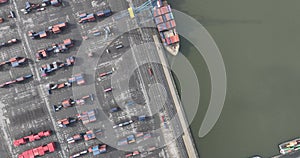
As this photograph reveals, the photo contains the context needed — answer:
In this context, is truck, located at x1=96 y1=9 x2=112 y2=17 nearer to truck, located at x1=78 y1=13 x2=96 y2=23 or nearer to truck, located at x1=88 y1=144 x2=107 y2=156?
truck, located at x1=78 y1=13 x2=96 y2=23

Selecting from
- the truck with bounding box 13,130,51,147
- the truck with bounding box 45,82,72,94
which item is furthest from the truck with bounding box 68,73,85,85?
the truck with bounding box 13,130,51,147

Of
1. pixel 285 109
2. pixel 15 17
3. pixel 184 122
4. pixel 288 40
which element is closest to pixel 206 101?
pixel 184 122

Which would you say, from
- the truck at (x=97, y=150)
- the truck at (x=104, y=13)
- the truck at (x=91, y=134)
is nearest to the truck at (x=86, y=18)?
the truck at (x=104, y=13)

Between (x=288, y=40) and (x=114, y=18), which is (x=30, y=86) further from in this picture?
(x=288, y=40)

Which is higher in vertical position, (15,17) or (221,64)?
Result: (15,17)

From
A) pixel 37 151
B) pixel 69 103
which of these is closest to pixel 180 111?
pixel 69 103

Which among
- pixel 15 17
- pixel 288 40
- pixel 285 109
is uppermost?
pixel 15 17
